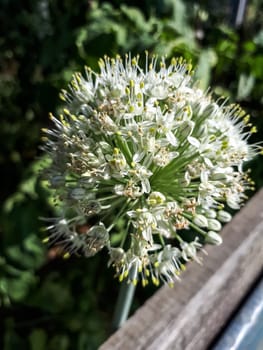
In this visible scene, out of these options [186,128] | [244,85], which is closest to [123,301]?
[186,128]

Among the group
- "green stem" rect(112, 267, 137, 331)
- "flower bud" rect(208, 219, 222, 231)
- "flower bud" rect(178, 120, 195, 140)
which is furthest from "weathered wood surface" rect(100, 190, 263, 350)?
"flower bud" rect(178, 120, 195, 140)

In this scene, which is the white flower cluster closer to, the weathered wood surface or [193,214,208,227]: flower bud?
[193,214,208,227]: flower bud

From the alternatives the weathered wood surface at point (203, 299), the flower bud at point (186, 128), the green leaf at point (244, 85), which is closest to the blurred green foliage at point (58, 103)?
the green leaf at point (244, 85)

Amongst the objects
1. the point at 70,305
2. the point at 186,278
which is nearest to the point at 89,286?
the point at 70,305

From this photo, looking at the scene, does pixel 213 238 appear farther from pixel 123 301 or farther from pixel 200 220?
pixel 123 301

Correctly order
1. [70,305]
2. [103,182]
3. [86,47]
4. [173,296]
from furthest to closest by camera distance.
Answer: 1. [70,305]
2. [86,47]
3. [173,296]
4. [103,182]

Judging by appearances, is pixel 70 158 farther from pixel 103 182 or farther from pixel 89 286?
pixel 89 286
